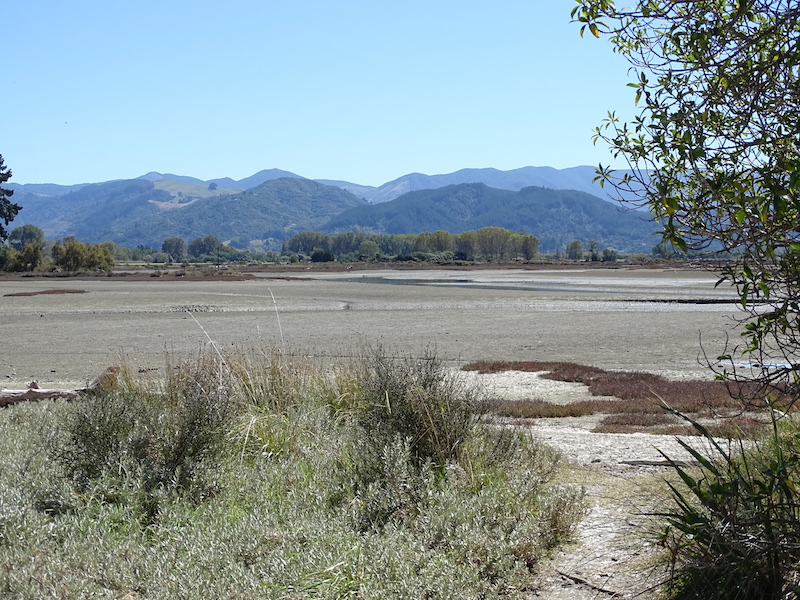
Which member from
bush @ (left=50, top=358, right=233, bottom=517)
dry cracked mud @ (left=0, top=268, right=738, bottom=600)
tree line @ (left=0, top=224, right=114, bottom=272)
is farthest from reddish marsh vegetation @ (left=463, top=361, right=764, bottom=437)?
tree line @ (left=0, top=224, right=114, bottom=272)

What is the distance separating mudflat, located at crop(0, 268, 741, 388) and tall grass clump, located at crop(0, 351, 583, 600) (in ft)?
13.2

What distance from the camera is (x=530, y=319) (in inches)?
1216

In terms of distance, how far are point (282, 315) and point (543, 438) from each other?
80.5ft

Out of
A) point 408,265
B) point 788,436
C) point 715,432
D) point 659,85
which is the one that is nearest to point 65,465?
point 659,85

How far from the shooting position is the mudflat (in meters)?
19.4

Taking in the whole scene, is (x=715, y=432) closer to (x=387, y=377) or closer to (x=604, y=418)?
(x=604, y=418)

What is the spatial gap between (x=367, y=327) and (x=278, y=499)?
Result: 21702 mm

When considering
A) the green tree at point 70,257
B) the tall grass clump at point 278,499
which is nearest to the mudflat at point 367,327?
the tall grass clump at point 278,499

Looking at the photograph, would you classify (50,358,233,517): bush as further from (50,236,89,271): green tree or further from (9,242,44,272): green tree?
(9,242,44,272): green tree

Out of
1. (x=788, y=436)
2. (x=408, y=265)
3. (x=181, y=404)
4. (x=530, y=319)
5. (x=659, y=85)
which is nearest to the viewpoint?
(x=659, y=85)

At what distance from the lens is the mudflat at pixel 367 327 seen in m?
19.4

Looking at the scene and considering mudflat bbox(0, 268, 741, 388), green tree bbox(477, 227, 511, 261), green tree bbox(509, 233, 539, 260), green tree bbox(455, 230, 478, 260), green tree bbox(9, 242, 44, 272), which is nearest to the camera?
mudflat bbox(0, 268, 741, 388)

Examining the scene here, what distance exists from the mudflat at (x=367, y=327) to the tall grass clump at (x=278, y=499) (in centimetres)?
402

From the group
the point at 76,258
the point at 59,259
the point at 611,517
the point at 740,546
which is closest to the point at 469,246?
the point at 76,258
